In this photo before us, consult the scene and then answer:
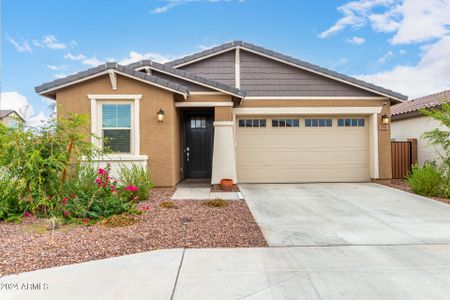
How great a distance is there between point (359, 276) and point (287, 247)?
1145 millimetres

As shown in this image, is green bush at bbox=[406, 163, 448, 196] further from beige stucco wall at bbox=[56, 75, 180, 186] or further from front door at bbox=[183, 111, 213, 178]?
front door at bbox=[183, 111, 213, 178]

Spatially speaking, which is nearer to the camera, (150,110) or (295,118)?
(150,110)

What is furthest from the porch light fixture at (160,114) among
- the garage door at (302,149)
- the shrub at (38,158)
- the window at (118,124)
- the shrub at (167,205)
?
the garage door at (302,149)

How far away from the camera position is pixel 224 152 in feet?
32.1

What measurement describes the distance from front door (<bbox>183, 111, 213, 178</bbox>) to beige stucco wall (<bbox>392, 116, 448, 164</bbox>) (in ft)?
27.2

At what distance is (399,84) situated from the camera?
22844 millimetres

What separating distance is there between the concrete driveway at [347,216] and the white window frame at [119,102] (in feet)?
11.7

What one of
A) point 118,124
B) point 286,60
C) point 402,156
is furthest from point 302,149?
point 118,124

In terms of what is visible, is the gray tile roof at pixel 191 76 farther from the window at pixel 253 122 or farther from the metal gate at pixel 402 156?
the metal gate at pixel 402 156

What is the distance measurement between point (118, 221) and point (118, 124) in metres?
4.36

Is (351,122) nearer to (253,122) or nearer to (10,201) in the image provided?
(253,122)

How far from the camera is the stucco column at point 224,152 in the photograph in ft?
32.0

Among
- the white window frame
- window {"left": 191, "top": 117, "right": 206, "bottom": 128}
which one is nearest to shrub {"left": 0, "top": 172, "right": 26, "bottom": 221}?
the white window frame

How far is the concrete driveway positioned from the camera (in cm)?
483
